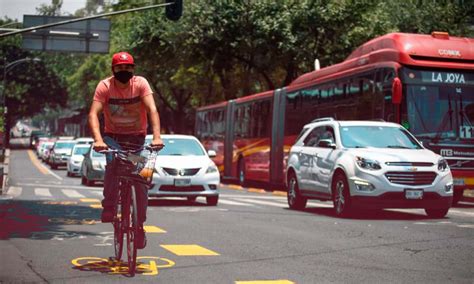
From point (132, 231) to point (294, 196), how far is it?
960cm

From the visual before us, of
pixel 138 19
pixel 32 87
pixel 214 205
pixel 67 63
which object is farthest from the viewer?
pixel 67 63

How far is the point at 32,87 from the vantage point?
8212 centimetres

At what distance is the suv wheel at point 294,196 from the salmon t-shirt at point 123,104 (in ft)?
29.5

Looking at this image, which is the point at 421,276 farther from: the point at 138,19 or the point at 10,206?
the point at 138,19

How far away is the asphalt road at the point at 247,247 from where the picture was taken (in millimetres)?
7996

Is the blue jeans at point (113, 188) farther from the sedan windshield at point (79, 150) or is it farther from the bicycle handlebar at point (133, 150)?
the sedan windshield at point (79, 150)

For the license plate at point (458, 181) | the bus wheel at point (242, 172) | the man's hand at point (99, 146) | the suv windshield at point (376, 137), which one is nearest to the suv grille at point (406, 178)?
the suv windshield at point (376, 137)

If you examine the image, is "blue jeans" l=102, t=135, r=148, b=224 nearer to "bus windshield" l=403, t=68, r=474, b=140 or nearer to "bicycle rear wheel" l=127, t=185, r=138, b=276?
"bicycle rear wheel" l=127, t=185, r=138, b=276

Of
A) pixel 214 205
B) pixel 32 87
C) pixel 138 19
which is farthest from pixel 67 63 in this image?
pixel 214 205

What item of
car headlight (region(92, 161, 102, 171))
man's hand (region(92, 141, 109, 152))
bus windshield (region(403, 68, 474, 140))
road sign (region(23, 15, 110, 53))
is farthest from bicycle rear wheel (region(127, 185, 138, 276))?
road sign (region(23, 15, 110, 53))

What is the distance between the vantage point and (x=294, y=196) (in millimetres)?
17266

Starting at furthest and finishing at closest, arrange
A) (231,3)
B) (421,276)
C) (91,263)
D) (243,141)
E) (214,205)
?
(231,3)
(243,141)
(214,205)
(91,263)
(421,276)

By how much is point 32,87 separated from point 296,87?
2366 inches

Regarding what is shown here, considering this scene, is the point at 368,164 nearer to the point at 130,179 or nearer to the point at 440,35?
the point at 440,35
